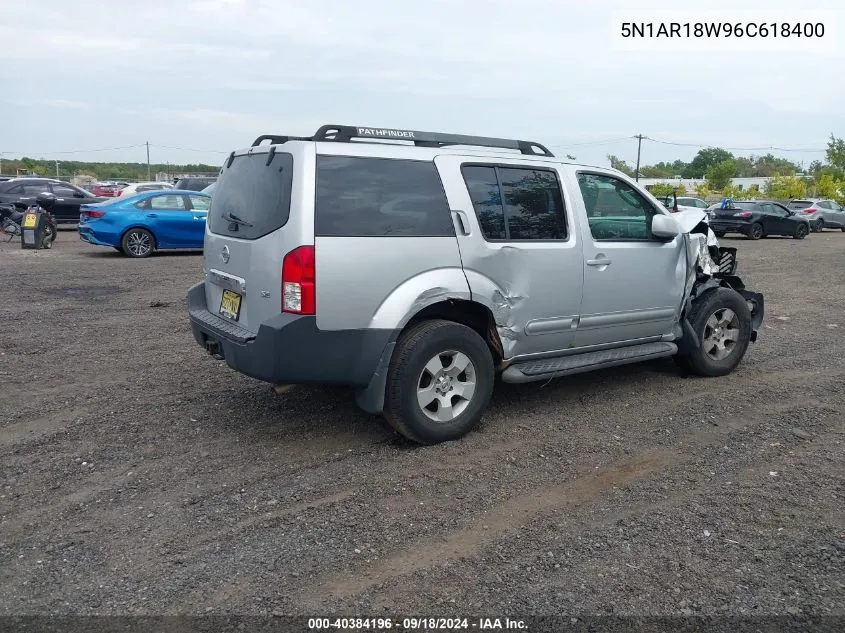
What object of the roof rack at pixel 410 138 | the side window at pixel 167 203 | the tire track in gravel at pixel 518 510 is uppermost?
the roof rack at pixel 410 138

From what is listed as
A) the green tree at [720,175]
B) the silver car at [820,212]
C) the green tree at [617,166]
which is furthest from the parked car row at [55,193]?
the green tree at [720,175]

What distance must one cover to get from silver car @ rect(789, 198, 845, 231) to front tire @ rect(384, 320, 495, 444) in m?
30.8

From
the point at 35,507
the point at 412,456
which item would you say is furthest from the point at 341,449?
the point at 35,507

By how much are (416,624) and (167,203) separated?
14.5 meters

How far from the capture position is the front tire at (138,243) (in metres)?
15.5

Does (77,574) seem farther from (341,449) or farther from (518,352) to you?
(518,352)

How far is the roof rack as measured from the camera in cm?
485

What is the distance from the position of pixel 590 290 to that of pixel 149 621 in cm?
373

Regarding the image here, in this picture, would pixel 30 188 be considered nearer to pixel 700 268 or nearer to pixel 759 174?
pixel 700 268

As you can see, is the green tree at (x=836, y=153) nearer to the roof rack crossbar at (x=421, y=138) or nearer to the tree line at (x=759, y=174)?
the tree line at (x=759, y=174)

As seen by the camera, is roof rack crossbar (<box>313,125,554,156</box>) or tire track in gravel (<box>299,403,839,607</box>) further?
roof rack crossbar (<box>313,125,554,156</box>)

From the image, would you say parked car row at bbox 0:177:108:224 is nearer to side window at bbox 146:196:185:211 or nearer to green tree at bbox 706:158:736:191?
side window at bbox 146:196:185:211

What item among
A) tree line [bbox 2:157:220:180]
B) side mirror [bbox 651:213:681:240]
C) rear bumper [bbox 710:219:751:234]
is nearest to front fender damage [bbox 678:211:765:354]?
side mirror [bbox 651:213:681:240]

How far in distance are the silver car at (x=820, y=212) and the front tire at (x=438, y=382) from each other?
3081 cm
